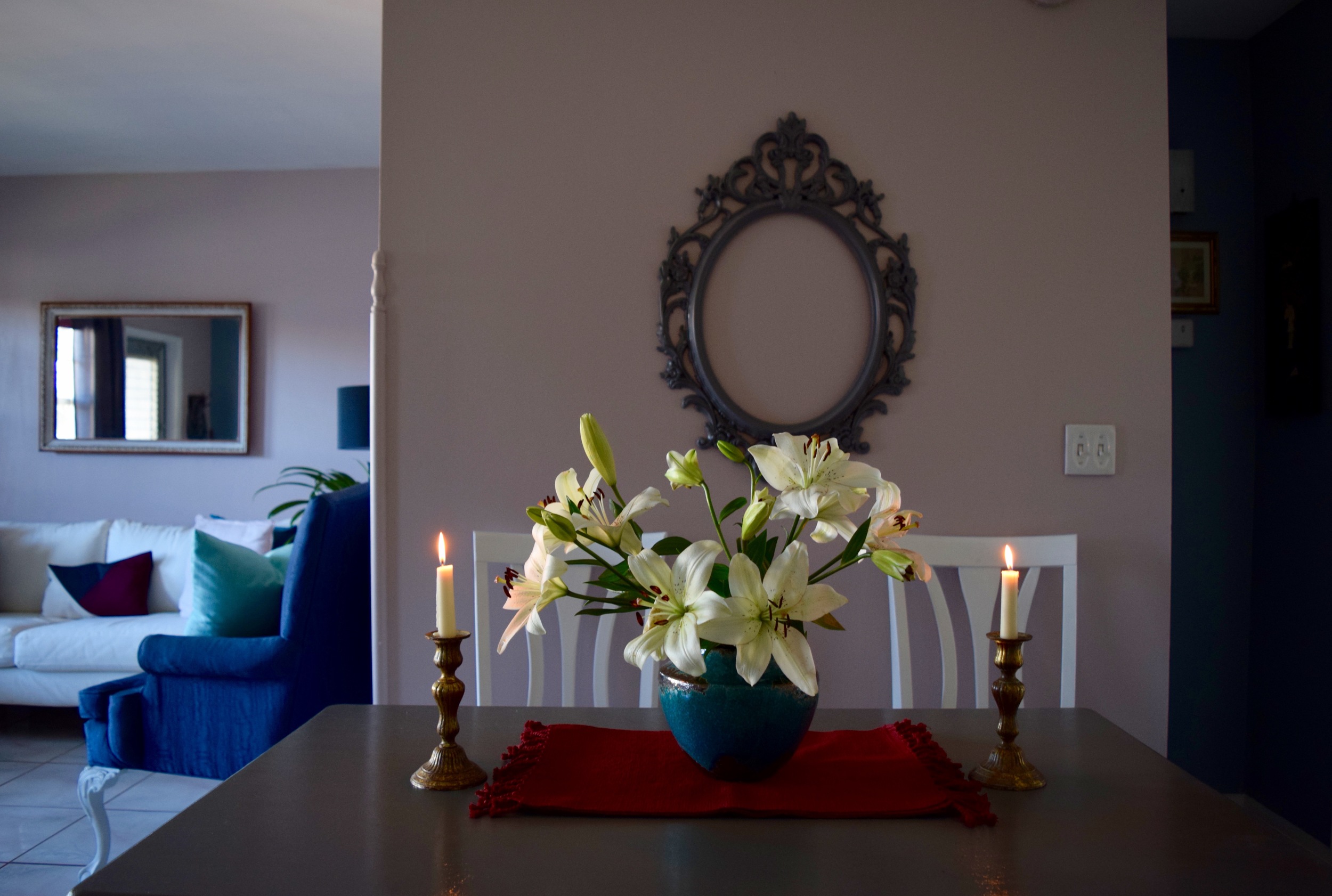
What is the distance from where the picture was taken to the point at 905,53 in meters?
1.99

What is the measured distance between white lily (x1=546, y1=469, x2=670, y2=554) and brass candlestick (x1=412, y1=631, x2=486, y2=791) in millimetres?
193

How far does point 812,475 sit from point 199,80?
144 inches

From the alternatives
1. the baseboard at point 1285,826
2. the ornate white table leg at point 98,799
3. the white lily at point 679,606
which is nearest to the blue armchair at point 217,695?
the ornate white table leg at point 98,799

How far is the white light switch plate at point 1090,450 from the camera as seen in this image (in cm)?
198

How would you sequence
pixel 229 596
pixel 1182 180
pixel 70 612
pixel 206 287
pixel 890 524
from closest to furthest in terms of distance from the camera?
pixel 890 524, pixel 1182 180, pixel 229 596, pixel 70 612, pixel 206 287

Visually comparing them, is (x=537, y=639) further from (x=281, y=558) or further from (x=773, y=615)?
(x=281, y=558)

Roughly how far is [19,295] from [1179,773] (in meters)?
5.61

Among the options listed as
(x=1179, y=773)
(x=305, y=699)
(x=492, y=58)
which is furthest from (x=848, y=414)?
(x=305, y=699)

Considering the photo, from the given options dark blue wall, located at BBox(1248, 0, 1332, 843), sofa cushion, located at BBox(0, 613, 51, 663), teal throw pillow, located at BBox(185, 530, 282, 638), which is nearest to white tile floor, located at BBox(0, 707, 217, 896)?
sofa cushion, located at BBox(0, 613, 51, 663)

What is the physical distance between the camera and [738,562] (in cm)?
86

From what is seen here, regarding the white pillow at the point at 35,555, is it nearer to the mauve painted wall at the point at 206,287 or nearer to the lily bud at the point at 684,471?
the mauve painted wall at the point at 206,287

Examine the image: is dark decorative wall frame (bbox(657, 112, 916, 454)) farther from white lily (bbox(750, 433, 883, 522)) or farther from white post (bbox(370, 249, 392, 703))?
white lily (bbox(750, 433, 883, 522))

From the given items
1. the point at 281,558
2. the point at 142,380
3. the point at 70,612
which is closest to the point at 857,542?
the point at 281,558

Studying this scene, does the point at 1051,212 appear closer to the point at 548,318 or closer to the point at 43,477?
the point at 548,318
